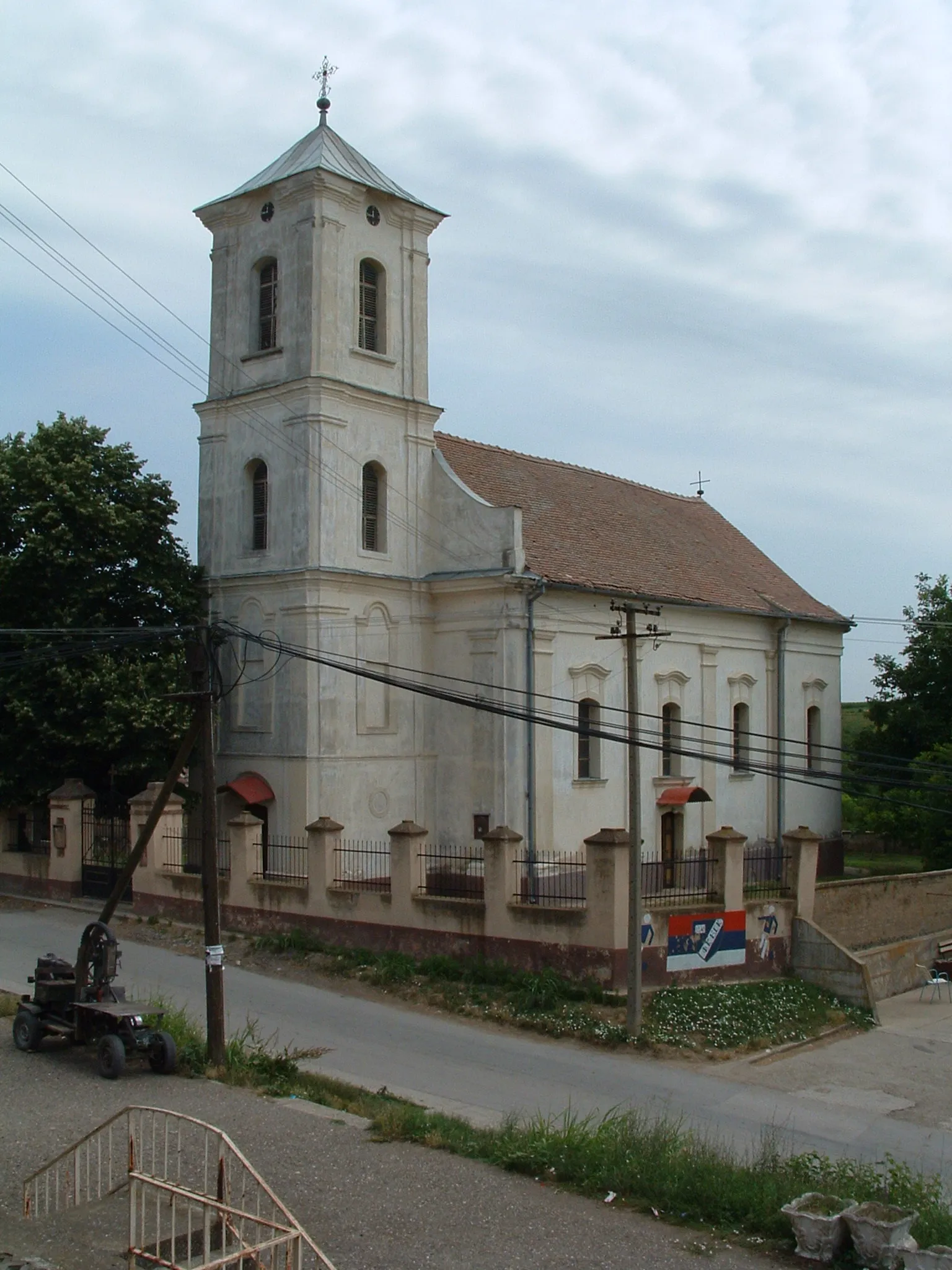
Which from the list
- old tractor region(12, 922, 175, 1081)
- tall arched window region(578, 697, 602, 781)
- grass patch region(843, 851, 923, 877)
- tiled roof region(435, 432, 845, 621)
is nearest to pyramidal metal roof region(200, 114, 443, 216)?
tiled roof region(435, 432, 845, 621)

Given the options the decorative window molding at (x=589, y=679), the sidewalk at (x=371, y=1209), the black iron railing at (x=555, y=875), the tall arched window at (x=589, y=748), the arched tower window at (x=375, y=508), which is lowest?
the sidewalk at (x=371, y=1209)

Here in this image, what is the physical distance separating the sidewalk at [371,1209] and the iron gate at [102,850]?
42.8 feet

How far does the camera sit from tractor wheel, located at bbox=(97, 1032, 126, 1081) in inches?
537

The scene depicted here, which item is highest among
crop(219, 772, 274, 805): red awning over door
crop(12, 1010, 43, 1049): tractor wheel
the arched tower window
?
the arched tower window

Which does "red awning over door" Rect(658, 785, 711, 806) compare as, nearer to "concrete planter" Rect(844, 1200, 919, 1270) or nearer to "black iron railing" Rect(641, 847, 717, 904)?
"black iron railing" Rect(641, 847, 717, 904)

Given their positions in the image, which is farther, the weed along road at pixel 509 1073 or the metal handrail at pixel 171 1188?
the weed along road at pixel 509 1073

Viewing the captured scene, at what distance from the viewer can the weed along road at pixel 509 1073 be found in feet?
48.7

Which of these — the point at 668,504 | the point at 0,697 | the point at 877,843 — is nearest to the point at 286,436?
the point at 0,697

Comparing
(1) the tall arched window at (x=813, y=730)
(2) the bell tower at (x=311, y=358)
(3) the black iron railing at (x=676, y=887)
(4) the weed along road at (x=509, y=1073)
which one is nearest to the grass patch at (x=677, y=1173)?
(4) the weed along road at (x=509, y=1073)

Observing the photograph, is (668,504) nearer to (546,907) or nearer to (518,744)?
(518,744)

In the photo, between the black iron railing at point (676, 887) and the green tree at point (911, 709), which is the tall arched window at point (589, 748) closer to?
the black iron railing at point (676, 887)

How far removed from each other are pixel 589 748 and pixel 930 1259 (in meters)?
21.1

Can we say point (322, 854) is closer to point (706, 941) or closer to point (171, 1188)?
point (706, 941)

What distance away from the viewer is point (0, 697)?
26109mm
